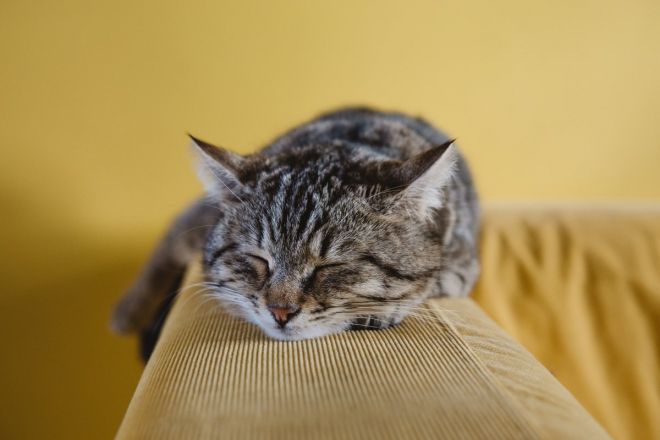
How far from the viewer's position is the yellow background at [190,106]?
5.34ft

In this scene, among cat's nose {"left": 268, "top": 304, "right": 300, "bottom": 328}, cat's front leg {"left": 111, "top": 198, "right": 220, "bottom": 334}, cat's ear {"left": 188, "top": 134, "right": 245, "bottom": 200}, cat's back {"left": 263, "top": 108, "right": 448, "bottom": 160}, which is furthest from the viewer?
cat's front leg {"left": 111, "top": 198, "right": 220, "bottom": 334}

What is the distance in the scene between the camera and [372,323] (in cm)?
88

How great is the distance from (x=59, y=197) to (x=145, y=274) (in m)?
0.49

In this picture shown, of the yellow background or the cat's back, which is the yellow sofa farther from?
the yellow background

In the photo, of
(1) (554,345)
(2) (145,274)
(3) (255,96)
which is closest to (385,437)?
(1) (554,345)

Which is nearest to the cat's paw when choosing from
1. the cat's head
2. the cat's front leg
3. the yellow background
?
the cat's head

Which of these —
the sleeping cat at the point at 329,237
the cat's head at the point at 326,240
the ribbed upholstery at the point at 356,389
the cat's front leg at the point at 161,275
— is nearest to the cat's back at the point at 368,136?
the sleeping cat at the point at 329,237

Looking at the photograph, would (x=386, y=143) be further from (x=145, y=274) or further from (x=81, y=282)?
(x=81, y=282)

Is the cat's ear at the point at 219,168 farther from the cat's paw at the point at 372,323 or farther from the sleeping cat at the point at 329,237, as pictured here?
the cat's paw at the point at 372,323

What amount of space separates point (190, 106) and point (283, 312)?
1070 mm

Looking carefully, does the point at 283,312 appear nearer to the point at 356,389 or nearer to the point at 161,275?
the point at 356,389

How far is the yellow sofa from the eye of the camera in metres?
0.56

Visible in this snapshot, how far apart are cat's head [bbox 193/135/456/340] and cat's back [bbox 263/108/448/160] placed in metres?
0.20

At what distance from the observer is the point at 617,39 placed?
1.76 metres
